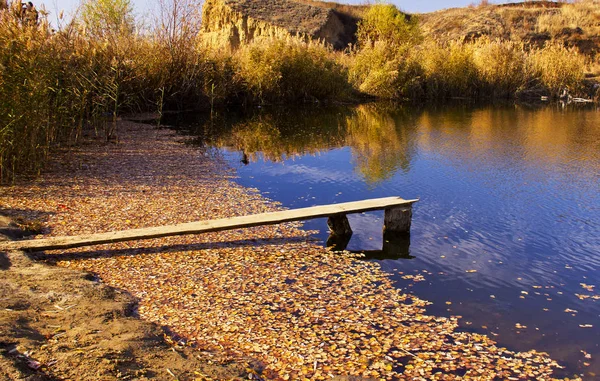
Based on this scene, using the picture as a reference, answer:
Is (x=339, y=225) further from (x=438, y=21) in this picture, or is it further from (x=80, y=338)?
(x=438, y=21)

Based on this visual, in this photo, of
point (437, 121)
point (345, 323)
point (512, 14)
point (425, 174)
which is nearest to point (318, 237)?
point (345, 323)

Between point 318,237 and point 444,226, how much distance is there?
169 centimetres

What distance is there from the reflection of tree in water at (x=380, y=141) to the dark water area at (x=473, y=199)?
0.04 metres

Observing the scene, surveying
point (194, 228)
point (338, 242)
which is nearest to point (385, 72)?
point (338, 242)

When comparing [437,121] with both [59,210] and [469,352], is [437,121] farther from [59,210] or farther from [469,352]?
[469,352]

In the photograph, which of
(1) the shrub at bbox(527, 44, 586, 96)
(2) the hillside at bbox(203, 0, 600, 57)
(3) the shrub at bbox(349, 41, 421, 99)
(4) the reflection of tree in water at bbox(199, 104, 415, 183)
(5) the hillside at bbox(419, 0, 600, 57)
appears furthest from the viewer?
(5) the hillside at bbox(419, 0, 600, 57)

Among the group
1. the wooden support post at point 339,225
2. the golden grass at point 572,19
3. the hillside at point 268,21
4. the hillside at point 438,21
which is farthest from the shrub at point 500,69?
the wooden support post at point 339,225

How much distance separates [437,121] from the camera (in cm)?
1773

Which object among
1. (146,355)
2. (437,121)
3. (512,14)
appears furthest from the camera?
(512,14)

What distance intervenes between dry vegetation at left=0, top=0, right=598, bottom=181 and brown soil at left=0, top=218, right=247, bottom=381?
3714 millimetres

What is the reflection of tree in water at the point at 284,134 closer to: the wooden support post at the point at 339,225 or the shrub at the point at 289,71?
the shrub at the point at 289,71

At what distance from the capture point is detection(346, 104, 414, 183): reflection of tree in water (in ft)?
34.1

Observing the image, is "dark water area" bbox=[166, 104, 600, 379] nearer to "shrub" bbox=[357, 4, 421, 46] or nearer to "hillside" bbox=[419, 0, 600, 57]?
"shrub" bbox=[357, 4, 421, 46]

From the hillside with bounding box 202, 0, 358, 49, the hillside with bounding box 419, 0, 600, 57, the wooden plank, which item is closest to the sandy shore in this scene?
the wooden plank
